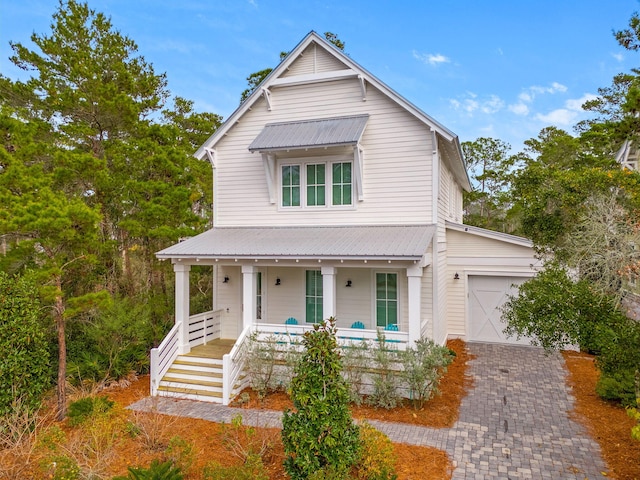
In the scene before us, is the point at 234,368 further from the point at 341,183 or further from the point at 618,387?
the point at 618,387

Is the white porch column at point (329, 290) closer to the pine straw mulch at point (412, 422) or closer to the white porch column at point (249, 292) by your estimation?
the white porch column at point (249, 292)

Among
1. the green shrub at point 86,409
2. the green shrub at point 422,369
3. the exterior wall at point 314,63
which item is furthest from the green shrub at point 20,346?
the exterior wall at point 314,63

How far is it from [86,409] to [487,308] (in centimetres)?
1248

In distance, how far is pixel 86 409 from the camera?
7.93 metres

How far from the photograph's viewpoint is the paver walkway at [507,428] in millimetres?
6050

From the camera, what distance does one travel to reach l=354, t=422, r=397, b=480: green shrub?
17.8 ft

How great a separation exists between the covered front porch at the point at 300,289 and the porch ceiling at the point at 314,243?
0.09 feet

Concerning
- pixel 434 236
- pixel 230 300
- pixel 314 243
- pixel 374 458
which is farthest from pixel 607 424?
pixel 230 300

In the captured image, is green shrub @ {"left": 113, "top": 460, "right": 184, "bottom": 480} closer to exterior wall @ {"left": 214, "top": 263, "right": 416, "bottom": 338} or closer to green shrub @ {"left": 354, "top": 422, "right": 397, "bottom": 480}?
green shrub @ {"left": 354, "top": 422, "right": 397, "bottom": 480}

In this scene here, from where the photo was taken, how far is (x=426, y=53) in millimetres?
17812

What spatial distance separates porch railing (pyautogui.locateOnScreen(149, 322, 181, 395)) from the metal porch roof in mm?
5930

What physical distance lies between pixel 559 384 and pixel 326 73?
432 inches

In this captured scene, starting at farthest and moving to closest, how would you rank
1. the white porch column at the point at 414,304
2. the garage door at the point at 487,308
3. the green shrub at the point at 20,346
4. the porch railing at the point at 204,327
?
the garage door at the point at 487,308 < the porch railing at the point at 204,327 < the white porch column at the point at 414,304 < the green shrub at the point at 20,346

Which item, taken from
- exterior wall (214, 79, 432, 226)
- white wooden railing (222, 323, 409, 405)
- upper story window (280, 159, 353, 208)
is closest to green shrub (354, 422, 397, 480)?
white wooden railing (222, 323, 409, 405)
